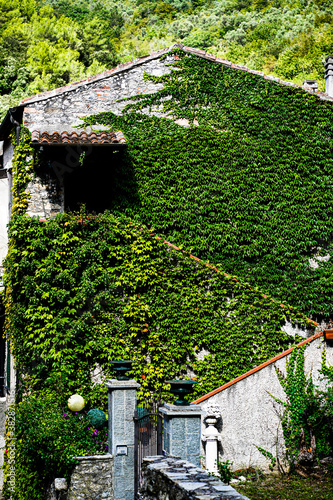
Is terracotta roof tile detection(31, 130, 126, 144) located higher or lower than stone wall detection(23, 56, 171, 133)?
lower

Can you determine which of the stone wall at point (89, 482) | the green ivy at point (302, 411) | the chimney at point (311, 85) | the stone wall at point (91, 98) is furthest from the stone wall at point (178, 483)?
the chimney at point (311, 85)

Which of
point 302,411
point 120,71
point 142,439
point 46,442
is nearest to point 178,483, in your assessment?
point 142,439

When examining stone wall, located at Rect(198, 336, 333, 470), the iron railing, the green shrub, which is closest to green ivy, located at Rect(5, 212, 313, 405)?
the green shrub

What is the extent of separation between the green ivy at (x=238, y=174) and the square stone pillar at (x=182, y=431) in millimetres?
4842

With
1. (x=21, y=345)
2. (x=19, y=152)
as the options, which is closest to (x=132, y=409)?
(x=21, y=345)

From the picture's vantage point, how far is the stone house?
10664 millimetres

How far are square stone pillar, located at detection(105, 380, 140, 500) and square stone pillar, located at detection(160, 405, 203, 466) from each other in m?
1.59

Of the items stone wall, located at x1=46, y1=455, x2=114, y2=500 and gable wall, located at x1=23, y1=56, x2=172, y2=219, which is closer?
stone wall, located at x1=46, y1=455, x2=114, y2=500

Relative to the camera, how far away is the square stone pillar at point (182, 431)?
226 inches

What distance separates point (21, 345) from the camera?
9.30 metres

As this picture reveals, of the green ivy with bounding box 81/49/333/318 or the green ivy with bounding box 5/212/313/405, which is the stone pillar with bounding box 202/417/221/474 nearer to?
the green ivy with bounding box 5/212/313/405

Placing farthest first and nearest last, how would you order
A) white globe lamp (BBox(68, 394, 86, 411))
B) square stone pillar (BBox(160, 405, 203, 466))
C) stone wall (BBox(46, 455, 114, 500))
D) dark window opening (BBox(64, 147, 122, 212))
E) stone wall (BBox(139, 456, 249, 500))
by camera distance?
dark window opening (BBox(64, 147, 122, 212)) → white globe lamp (BBox(68, 394, 86, 411)) → stone wall (BBox(46, 455, 114, 500)) → square stone pillar (BBox(160, 405, 203, 466)) → stone wall (BBox(139, 456, 249, 500))

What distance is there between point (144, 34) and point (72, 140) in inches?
2061

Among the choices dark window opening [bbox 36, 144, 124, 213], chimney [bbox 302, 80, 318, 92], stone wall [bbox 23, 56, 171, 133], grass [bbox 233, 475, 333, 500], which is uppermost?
chimney [bbox 302, 80, 318, 92]
